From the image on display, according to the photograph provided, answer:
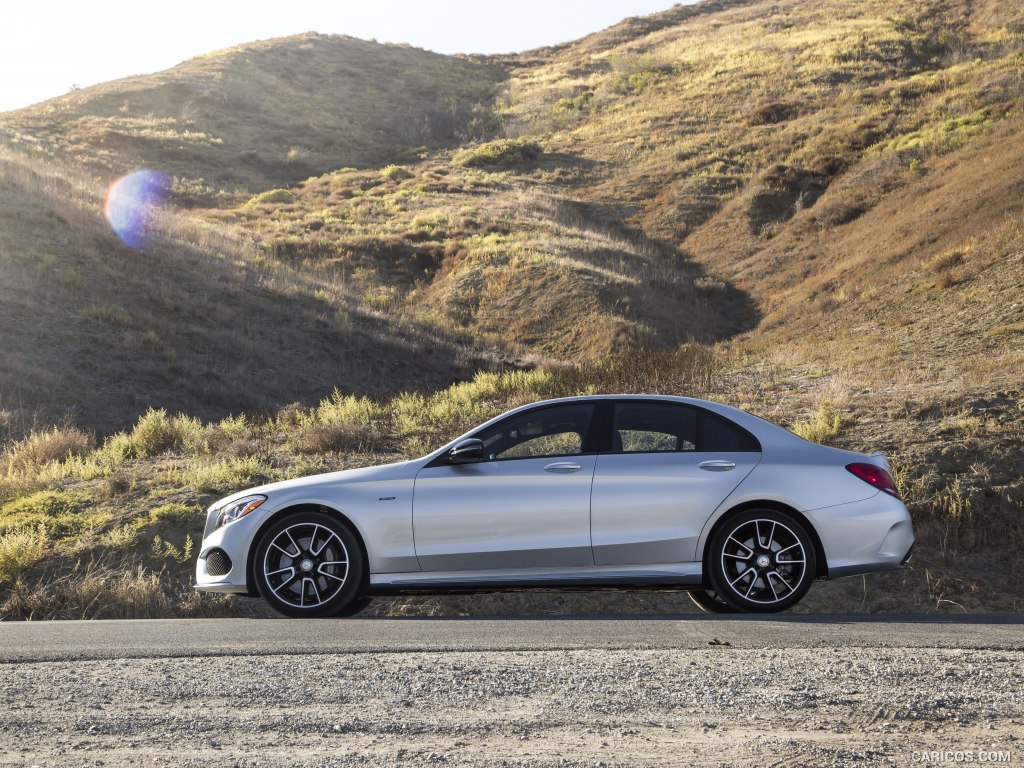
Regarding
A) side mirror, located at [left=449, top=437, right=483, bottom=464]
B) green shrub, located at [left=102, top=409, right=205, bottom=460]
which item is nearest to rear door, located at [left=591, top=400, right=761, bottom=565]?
side mirror, located at [left=449, top=437, right=483, bottom=464]

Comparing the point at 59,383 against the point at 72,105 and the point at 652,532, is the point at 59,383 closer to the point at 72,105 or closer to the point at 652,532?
the point at 652,532

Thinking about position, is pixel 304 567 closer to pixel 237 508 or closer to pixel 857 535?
pixel 237 508

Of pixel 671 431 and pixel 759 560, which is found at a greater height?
pixel 671 431

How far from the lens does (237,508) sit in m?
8.21

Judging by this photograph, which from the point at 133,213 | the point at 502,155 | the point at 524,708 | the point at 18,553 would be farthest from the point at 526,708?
the point at 502,155

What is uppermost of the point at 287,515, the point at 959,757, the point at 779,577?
the point at 287,515

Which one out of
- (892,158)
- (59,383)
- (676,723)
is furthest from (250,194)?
(676,723)

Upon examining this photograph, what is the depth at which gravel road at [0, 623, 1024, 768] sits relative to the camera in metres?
4.34

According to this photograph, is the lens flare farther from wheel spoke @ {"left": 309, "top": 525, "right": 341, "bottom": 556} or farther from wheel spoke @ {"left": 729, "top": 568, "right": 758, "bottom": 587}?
wheel spoke @ {"left": 729, "top": 568, "right": 758, "bottom": 587}

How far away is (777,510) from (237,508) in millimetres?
3962

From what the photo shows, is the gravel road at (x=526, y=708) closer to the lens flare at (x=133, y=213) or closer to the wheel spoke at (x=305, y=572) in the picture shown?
the wheel spoke at (x=305, y=572)

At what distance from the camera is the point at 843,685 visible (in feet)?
17.9

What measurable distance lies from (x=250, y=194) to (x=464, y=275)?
22.9m

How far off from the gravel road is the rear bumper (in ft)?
3.90
